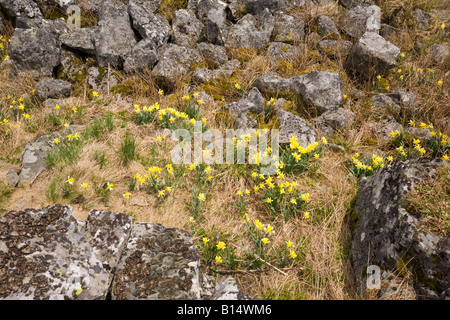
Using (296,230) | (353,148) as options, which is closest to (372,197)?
(296,230)

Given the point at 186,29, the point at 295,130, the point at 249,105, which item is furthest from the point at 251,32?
the point at 295,130

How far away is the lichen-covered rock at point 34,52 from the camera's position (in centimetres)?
579

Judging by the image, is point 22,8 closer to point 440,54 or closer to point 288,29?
point 288,29

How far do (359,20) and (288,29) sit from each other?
1.76 metres

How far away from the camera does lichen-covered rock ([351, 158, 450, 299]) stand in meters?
2.58

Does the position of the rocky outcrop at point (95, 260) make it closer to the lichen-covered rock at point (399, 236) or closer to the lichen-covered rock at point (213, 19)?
the lichen-covered rock at point (399, 236)

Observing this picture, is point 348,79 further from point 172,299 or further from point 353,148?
point 172,299

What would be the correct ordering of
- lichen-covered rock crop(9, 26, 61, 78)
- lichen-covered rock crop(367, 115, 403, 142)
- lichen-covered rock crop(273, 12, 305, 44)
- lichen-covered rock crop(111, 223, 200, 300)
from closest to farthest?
1. lichen-covered rock crop(111, 223, 200, 300)
2. lichen-covered rock crop(367, 115, 403, 142)
3. lichen-covered rock crop(9, 26, 61, 78)
4. lichen-covered rock crop(273, 12, 305, 44)

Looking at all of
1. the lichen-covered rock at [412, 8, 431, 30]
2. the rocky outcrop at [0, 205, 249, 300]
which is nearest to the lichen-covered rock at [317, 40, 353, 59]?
the lichen-covered rock at [412, 8, 431, 30]

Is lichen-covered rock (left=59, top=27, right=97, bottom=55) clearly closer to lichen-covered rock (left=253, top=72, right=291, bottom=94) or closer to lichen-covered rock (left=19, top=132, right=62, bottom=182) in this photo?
lichen-covered rock (left=19, top=132, right=62, bottom=182)

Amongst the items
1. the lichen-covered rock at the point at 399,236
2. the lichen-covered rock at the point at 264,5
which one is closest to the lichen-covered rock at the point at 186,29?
the lichen-covered rock at the point at 264,5

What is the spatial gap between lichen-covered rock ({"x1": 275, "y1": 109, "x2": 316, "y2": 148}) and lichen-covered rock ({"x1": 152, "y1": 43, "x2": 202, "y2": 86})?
96.1 inches

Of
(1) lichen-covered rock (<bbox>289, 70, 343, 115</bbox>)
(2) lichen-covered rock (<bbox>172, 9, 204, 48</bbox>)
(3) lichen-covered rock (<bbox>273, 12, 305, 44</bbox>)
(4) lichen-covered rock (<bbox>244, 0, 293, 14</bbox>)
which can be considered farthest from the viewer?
(4) lichen-covered rock (<bbox>244, 0, 293, 14</bbox>)

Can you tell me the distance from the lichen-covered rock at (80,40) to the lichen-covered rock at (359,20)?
5948 millimetres
